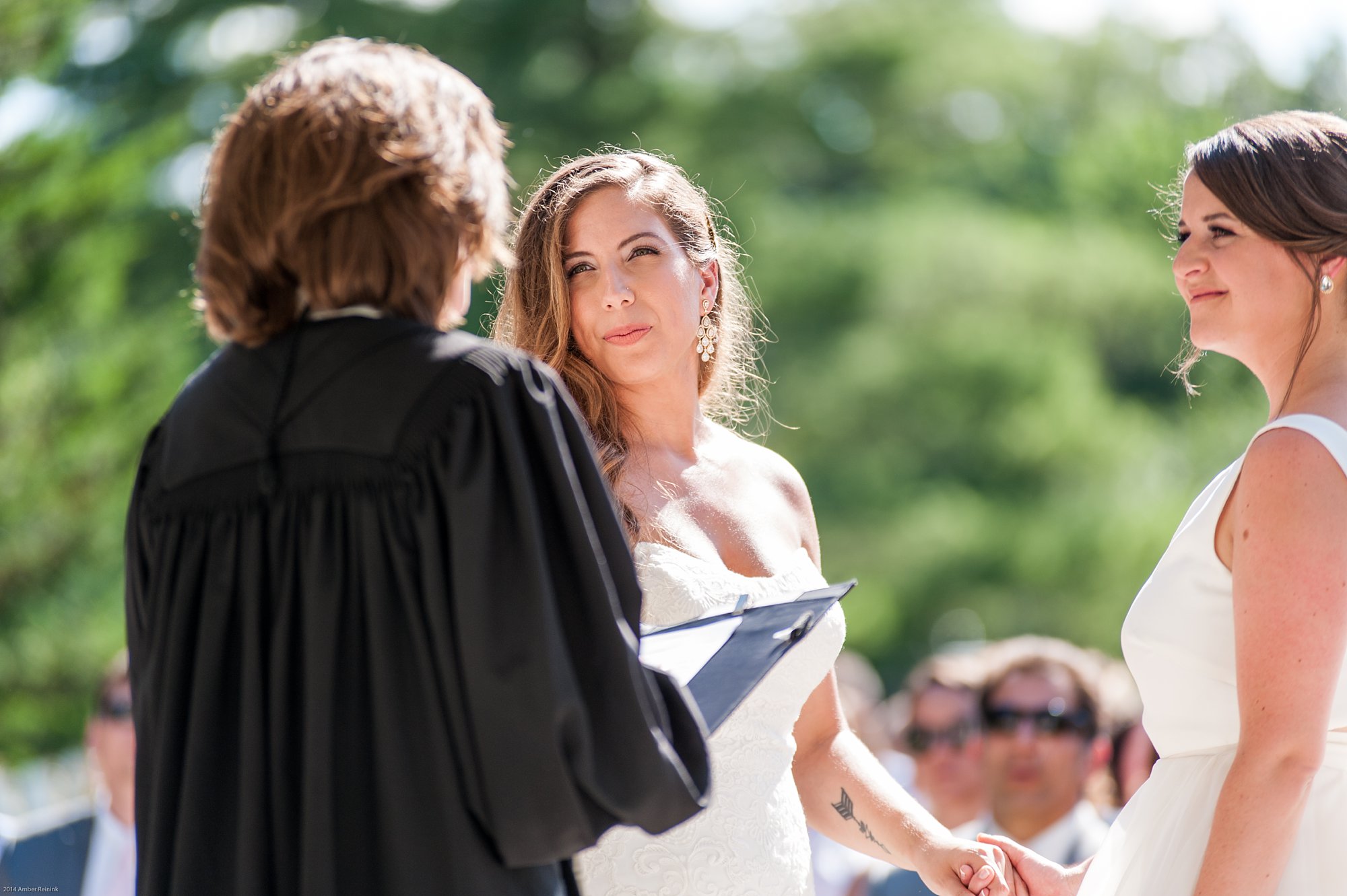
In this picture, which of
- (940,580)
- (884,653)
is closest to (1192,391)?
(940,580)

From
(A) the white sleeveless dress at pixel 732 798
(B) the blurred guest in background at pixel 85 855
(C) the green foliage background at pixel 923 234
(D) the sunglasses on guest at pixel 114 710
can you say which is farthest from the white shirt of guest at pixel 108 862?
(C) the green foliage background at pixel 923 234

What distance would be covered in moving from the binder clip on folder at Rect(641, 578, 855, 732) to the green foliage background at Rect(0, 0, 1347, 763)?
1157cm

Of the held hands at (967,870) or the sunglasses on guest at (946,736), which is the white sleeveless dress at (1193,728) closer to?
the held hands at (967,870)

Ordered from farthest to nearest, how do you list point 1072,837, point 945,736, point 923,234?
point 923,234 → point 945,736 → point 1072,837

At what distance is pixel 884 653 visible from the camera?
20906 millimetres

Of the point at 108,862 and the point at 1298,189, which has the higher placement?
the point at 1298,189

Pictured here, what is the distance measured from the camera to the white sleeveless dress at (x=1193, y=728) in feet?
8.15

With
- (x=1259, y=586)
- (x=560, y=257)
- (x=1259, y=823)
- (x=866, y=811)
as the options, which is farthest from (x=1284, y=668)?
(x=560, y=257)

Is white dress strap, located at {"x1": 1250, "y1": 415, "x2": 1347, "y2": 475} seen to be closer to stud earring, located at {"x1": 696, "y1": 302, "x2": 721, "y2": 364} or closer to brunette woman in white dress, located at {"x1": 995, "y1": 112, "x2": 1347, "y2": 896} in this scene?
brunette woman in white dress, located at {"x1": 995, "y1": 112, "x2": 1347, "y2": 896}

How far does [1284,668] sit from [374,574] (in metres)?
1.51

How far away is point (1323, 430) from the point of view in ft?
8.03

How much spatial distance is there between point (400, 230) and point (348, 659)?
584 mm

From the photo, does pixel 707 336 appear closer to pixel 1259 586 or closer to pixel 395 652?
pixel 1259 586

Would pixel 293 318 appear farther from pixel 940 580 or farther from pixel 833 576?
pixel 940 580
